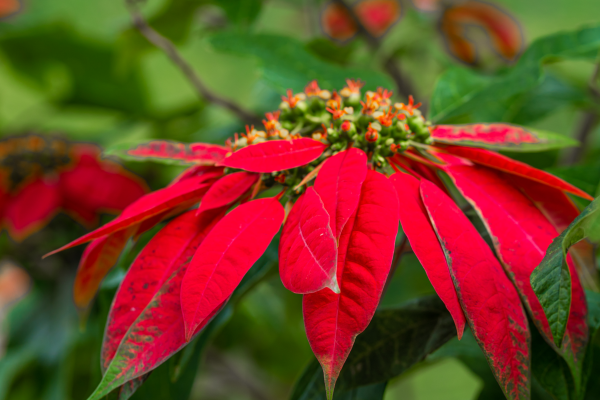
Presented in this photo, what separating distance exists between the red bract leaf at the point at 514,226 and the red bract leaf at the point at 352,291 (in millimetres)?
54

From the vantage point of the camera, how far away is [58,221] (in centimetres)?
53

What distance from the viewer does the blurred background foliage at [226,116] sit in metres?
0.35

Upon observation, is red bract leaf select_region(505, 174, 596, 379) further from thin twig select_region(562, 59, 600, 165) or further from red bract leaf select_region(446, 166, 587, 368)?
thin twig select_region(562, 59, 600, 165)

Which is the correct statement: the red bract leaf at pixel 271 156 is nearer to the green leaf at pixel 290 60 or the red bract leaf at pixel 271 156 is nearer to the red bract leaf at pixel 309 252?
the red bract leaf at pixel 309 252

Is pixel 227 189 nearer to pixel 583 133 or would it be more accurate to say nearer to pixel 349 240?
pixel 349 240

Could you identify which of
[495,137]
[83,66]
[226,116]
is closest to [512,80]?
[495,137]

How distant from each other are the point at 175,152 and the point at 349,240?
14cm

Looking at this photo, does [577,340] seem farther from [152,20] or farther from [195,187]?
[152,20]

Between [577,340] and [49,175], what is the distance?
52cm

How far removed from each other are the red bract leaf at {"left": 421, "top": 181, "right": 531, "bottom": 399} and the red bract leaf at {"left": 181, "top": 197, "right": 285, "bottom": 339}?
0.25 feet

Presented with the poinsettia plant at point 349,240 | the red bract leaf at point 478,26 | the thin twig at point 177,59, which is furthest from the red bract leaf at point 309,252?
the red bract leaf at point 478,26

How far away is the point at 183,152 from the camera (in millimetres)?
277

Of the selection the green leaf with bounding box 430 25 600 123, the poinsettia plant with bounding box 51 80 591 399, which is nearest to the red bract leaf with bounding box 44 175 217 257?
the poinsettia plant with bounding box 51 80 591 399

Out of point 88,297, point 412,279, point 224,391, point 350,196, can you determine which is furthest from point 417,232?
point 224,391
